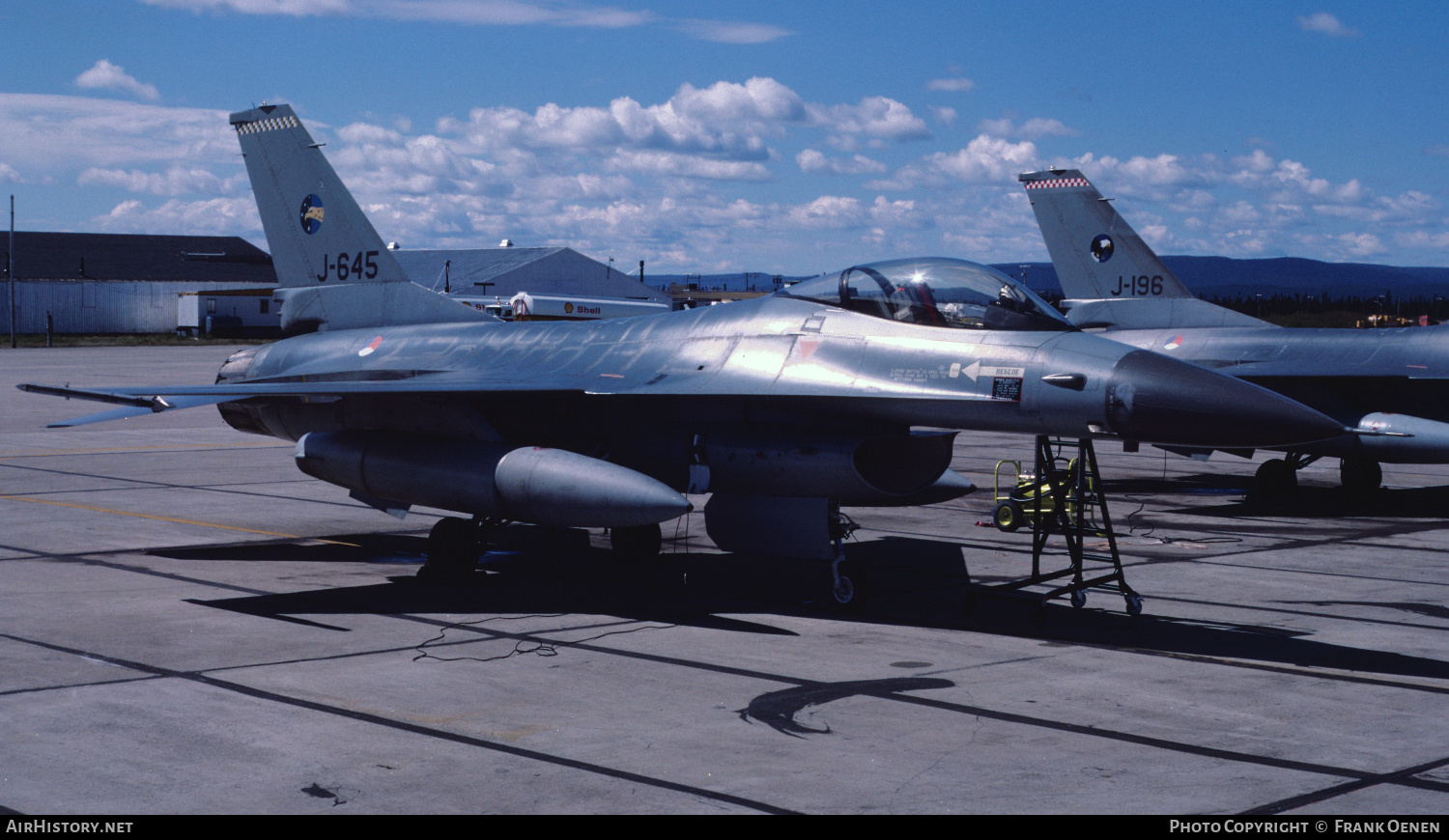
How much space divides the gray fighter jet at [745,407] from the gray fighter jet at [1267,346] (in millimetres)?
7448

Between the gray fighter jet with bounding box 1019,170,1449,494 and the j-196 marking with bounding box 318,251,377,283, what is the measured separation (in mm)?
10633

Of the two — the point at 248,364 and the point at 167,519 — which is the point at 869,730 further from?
the point at 167,519

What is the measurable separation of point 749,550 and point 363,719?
4472mm

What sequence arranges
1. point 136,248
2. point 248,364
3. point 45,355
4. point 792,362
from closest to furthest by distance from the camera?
point 792,362
point 248,364
point 45,355
point 136,248

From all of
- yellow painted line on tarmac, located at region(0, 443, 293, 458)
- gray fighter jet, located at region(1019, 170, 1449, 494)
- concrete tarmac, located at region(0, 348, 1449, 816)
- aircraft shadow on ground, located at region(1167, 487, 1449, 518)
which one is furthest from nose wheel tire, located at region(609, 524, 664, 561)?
yellow painted line on tarmac, located at region(0, 443, 293, 458)

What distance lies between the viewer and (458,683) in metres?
8.43

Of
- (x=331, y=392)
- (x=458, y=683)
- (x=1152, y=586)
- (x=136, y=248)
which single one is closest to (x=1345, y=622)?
(x=1152, y=586)

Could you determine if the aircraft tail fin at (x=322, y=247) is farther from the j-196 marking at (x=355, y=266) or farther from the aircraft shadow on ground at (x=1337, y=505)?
the aircraft shadow on ground at (x=1337, y=505)

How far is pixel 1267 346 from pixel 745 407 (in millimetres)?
12440

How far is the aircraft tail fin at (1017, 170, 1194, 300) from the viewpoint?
23250 mm

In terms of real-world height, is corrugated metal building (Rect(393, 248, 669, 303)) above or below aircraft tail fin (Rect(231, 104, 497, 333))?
above

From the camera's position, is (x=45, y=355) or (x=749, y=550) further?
(x=45, y=355)

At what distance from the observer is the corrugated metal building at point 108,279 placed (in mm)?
83688

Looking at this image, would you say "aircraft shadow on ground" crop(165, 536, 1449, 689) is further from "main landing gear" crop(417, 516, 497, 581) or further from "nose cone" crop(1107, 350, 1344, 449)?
"nose cone" crop(1107, 350, 1344, 449)
